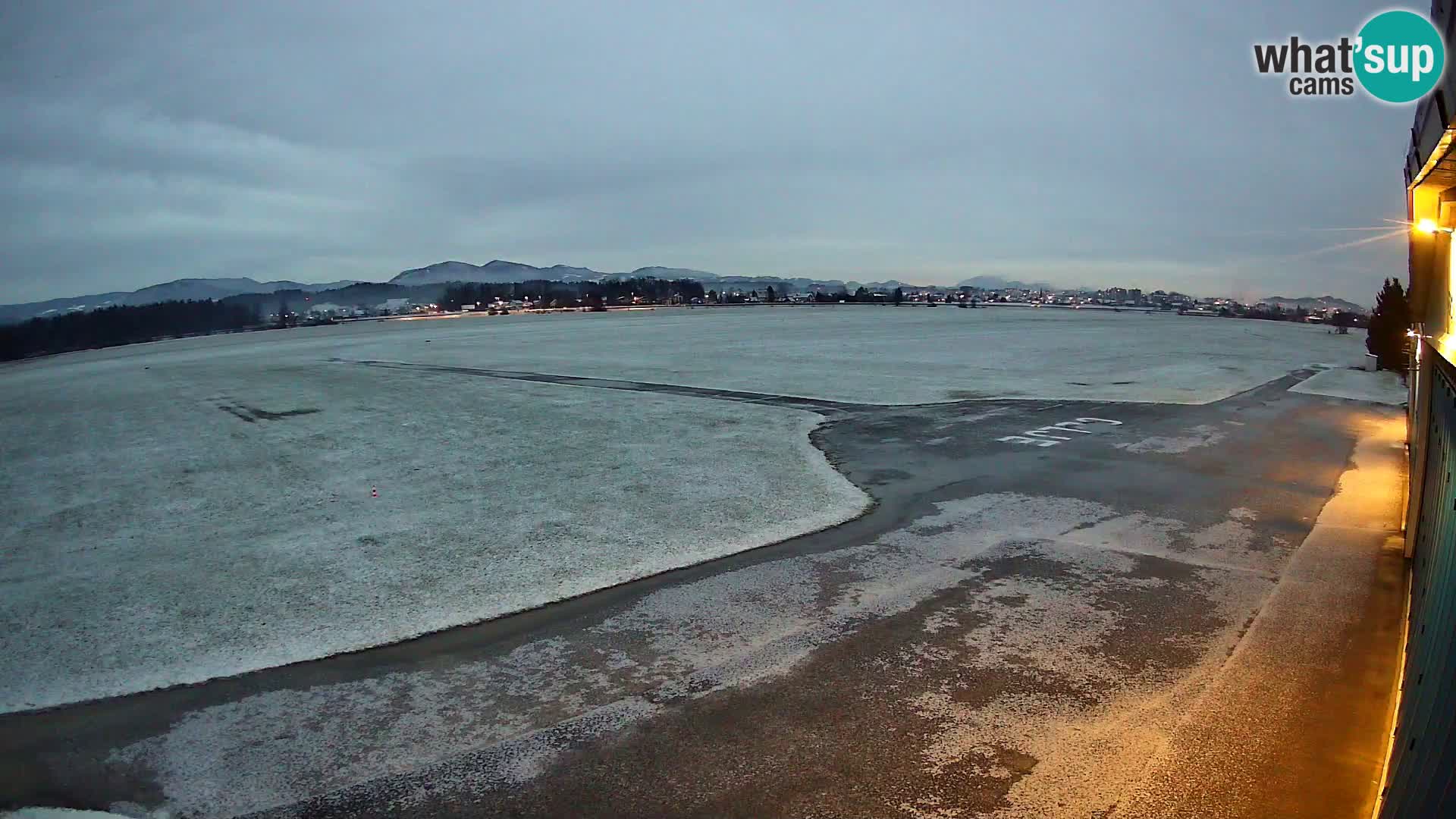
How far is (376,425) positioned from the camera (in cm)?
1667

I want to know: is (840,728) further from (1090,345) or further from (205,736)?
(1090,345)

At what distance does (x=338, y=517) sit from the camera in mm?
9828

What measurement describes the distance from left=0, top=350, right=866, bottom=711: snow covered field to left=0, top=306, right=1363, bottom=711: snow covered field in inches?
1.4

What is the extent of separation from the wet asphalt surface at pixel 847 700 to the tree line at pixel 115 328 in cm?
6305

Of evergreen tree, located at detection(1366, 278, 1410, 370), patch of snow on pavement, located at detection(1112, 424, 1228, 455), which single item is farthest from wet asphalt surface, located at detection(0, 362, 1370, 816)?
evergreen tree, located at detection(1366, 278, 1410, 370)

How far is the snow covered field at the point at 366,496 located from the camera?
6.62m

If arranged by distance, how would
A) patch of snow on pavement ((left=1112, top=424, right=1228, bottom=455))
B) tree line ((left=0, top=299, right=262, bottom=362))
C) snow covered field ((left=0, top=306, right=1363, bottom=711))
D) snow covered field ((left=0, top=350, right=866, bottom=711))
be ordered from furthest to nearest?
tree line ((left=0, top=299, right=262, bottom=362))
patch of snow on pavement ((left=1112, top=424, right=1228, bottom=455))
snow covered field ((left=0, top=306, right=1363, bottom=711))
snow covered field ((left=0, top=350, right=866, bottom=711))

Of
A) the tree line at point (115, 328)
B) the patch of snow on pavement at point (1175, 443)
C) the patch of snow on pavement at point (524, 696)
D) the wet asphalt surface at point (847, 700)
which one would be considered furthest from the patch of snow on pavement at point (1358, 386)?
the tree line at point (115, 328)

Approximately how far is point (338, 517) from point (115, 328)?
92.2 meters

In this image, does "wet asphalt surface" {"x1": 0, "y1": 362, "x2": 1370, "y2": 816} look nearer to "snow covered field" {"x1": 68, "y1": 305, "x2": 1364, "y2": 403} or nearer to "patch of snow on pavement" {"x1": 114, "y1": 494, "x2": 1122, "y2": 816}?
"patch of snow on pavement" {"x1": 114, "y1": 494, "x2": 1122, "y2": 816}

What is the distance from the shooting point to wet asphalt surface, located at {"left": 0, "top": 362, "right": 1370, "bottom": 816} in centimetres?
414

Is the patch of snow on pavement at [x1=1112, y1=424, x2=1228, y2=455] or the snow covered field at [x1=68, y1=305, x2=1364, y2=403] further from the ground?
the snow covered field at [x1=68, y1=305, x2=1364, y2=403]

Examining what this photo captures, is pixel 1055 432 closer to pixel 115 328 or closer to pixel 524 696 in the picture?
pixel 524 696

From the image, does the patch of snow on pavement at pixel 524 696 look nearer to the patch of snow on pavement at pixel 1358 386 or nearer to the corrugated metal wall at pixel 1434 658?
the corrugated metal wall at pixel 1434 658
